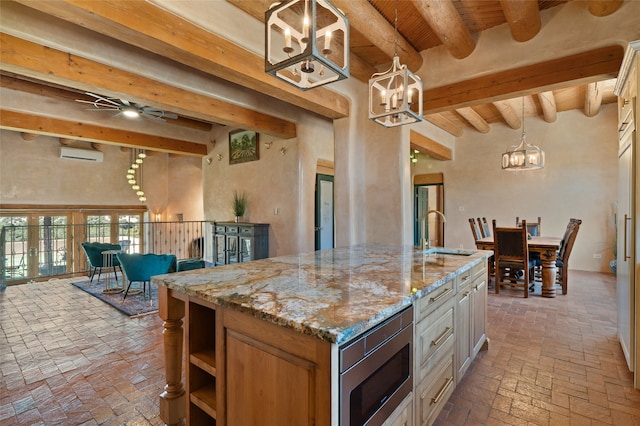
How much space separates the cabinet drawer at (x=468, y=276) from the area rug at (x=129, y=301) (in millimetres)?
3596

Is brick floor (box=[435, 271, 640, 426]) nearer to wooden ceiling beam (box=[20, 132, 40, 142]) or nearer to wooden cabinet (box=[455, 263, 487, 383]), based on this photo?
wooden cabinet (box=[455, 263, 487, 383])

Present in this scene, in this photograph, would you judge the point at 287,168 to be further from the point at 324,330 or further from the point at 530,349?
the point at 324,330

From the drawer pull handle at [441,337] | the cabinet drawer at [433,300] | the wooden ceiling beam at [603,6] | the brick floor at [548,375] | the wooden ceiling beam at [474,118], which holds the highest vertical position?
the wooden ceiling beam at [474,118]

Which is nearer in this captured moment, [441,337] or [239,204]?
[441,337]

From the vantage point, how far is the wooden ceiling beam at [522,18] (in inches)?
110

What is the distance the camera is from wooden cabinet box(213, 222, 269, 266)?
601 centimetres

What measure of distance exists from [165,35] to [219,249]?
5099 mm

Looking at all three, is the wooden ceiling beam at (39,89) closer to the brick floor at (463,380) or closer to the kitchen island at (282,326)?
the brick floor at (463,380)

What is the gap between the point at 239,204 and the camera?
21.5 ft

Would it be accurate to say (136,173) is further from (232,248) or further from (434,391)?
(434,391)

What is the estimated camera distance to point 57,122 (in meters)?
5.28

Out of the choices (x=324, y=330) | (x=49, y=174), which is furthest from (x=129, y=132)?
(x=324, y=330)

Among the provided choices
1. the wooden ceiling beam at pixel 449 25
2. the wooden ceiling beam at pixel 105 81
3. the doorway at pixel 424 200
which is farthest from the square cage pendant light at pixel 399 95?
the doorway at pixel 424 200

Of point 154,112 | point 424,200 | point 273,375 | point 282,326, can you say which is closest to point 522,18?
point 282,326
